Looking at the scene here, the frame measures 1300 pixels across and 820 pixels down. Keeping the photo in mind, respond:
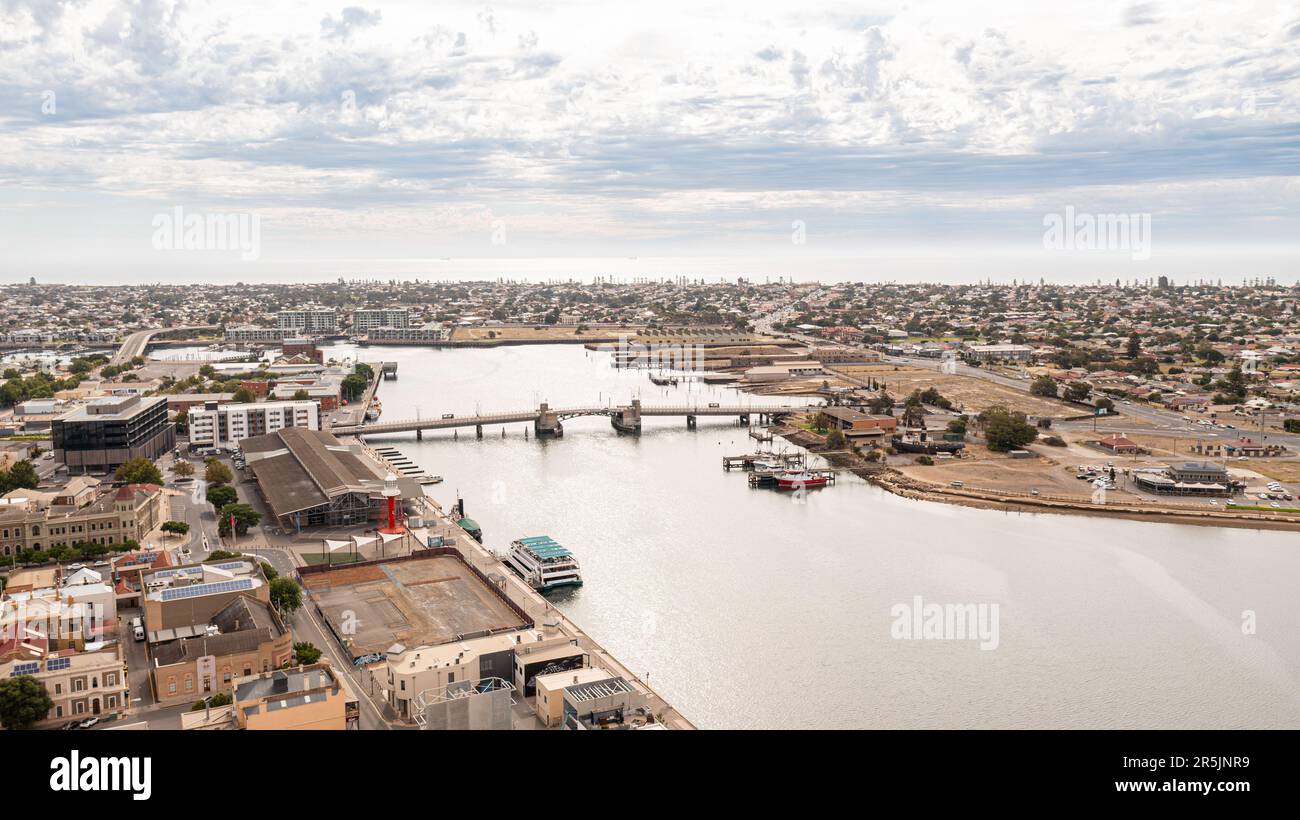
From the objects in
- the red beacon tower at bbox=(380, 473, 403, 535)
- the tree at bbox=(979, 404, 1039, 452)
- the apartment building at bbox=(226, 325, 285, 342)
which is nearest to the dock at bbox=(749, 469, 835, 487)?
the tree at bbox=(979, 404, 1039, 452)

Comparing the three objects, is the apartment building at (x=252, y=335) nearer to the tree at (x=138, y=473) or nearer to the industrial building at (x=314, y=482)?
the industrial building at (x=314, y=482)

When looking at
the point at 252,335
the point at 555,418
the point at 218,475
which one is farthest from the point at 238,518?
the point at 252,335

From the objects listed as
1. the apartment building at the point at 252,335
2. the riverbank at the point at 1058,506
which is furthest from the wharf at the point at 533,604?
the apartment building at the point at 252,335

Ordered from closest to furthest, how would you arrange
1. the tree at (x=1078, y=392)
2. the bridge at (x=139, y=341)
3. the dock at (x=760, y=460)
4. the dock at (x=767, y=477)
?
1. the dock at (x=767, y=477)
2. the dock at (x=760, y=460)
3. the tree at (x=1078, y=392)
4. the bridge at (x=139, y=341)

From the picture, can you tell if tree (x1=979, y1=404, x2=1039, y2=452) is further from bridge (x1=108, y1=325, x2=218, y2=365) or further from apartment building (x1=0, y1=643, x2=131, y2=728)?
bridge (x1=108, y1=325, x2=218, y2=365)

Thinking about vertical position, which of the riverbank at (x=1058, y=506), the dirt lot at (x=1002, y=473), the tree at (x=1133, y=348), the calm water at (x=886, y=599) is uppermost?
the tree at (x=1133, y=348)

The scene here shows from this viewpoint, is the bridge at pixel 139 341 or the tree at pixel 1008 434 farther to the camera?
the bridge at pixel 139 341
